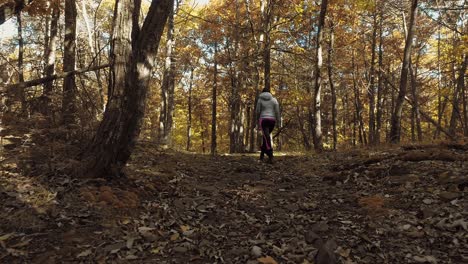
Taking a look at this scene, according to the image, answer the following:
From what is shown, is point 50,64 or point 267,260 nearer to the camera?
point 267,260

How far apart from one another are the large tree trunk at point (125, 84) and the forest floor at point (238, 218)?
41 cm

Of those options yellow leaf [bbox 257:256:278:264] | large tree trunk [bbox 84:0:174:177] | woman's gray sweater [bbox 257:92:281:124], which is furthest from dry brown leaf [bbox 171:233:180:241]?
woman's gray sweater [bbox 257:92:281:124]

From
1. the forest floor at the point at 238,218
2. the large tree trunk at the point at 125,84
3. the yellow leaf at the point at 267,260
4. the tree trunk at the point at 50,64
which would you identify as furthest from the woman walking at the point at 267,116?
the yellow leaf at the point at 267,260

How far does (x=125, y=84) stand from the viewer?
563cm

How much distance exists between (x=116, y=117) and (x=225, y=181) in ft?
9.30

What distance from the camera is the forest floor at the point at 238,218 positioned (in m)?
3.71

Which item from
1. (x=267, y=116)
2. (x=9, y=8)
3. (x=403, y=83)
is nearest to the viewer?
(x=9, y=8)

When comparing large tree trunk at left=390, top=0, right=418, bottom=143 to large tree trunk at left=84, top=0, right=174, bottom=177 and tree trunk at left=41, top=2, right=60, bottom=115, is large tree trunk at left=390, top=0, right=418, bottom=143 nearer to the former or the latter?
large tree trunk at left=84, top=0, right=174, bottom=177

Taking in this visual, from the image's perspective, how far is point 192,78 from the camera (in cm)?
3250

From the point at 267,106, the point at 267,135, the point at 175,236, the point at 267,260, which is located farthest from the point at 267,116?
the point at 267,260

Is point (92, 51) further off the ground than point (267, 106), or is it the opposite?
point (92, 51)

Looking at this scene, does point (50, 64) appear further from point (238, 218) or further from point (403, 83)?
point (403, 83)

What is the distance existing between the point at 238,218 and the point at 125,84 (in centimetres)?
287

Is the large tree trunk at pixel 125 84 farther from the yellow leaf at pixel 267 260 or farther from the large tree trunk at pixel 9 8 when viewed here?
the yellow leaf at pixel 267 260
